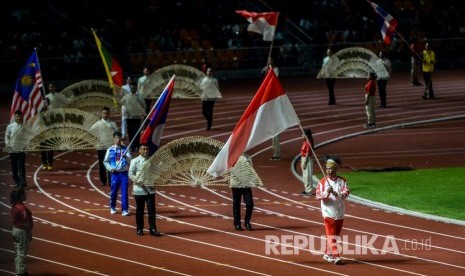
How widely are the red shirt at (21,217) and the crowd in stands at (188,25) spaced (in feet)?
81.4

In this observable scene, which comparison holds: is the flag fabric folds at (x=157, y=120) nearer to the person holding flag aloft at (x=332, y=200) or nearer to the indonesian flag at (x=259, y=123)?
the indonesian flag at (x=259, y=123)

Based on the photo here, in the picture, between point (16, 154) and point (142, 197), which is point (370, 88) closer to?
point (16, 154)

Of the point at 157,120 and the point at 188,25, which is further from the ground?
the point at 188,25

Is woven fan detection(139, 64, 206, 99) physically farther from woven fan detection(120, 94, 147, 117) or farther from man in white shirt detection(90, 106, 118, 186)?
man in white shirt detection(90, 106, 118, 186)

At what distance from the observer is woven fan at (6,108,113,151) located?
28484mm

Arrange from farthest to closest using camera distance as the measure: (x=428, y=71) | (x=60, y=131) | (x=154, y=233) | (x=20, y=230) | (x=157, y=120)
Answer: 1. (x=428, y=71)
2. (x=60, y=131)
3. (x=157, y=120)
4. (x=154, y=233)
5. (x=20, y=230)

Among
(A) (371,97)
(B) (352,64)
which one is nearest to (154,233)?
(A) (371,97)

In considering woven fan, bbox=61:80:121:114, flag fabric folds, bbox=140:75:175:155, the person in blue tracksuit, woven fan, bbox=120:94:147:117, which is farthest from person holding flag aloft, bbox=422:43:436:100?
flag fabric folds, bbox=140:75:175:155

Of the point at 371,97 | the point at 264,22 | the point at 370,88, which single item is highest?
the point at 264,22

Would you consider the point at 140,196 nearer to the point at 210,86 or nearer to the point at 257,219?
the point at 257,219

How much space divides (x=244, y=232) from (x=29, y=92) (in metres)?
9.04

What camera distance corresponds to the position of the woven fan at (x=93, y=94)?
3416 centimetres

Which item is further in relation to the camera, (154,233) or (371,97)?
(371,97)

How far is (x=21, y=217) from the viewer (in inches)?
802
